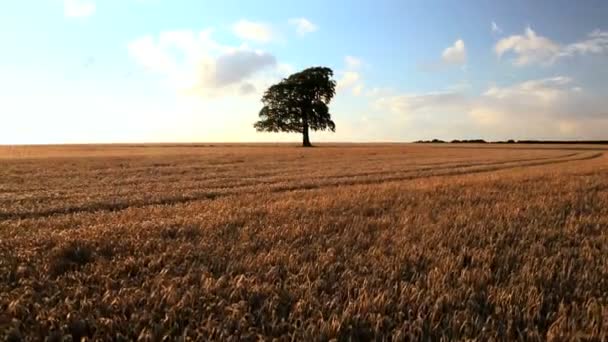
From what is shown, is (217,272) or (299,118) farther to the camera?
(299,118)

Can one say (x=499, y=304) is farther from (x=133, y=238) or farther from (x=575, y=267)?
(x=133, y=238)

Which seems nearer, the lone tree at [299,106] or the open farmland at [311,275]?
the open farmland at [311,275]

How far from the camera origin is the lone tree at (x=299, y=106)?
63316 mm

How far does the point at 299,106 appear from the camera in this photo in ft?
209

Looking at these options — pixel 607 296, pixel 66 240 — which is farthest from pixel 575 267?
pixel 66 240

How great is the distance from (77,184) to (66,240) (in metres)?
11.8

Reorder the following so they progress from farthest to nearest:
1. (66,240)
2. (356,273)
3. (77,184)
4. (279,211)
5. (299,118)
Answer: (299,118) → (77,184) → (279,211) → (66,240) → (356,273)

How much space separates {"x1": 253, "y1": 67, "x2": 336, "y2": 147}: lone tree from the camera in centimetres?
6332

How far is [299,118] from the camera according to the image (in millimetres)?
63938

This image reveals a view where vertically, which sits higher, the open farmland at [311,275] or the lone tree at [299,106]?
the lone tree at [299,106]

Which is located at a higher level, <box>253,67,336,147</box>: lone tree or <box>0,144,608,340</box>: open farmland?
<box>253,67,336,147</box>: lone tree

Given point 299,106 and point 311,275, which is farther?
point 299,106

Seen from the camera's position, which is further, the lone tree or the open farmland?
the lone tree

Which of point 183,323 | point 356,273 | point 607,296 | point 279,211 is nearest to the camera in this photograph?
point 183,323
